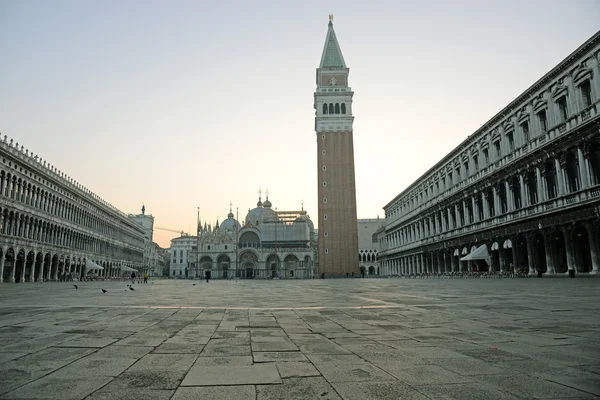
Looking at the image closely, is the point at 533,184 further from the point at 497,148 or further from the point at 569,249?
the point at 497,148

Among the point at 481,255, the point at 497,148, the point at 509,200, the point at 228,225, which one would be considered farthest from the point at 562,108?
the point at 228,225

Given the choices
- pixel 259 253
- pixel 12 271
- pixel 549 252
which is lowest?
pixel 12 271

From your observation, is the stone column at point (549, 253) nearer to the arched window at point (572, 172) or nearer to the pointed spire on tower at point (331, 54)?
the arched window at point (572, 172)

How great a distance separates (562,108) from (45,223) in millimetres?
49455

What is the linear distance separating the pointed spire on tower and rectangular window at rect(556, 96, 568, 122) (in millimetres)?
53102

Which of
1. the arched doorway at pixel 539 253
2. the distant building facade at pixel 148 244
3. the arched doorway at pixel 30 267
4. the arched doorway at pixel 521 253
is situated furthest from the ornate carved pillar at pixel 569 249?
the distant building facade at pixel 148 244

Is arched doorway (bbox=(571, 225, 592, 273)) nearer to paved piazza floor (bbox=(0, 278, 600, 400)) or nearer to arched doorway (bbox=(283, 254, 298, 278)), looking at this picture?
paved piazza floor (bbox=(0, 278, 600, 400))

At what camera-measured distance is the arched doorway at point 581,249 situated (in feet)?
87.5

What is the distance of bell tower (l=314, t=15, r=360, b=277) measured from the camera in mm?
70438

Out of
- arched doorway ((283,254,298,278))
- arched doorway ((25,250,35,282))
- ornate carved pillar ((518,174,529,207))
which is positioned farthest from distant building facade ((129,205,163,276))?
ornate carved pillar ((518,174,529,207))

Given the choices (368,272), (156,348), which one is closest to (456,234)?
(156,348)

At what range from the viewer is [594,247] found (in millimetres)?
24828

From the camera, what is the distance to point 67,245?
53219 millimetres

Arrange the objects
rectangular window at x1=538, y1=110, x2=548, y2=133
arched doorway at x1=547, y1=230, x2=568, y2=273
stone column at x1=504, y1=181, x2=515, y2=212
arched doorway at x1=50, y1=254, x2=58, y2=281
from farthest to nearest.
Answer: arched doorway at x1=50, y1=254, x2=58, y2=281 < stone column at x1=504, y1=181, x2=515, y2=212 < rectangular window at x1=538, y1=110, x2=548, y2=133 < arched doorway at x1=547, y1=230, x2=568, y2=273
